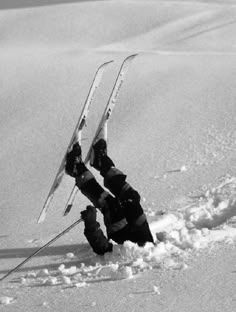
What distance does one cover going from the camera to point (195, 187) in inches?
211

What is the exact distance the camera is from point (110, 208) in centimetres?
441

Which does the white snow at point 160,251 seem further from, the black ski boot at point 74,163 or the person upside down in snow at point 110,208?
the black ski boot at point 74,163

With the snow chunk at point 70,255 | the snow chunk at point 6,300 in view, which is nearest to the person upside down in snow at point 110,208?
the snow chunk at point 70,255

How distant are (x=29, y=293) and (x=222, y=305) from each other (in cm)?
122

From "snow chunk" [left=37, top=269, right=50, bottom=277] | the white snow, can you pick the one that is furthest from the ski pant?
"snow chunk" [left=37, top=269, right=50, bottom=277]

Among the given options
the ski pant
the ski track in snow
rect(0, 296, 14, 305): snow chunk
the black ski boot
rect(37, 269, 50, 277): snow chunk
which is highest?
the black ski boot

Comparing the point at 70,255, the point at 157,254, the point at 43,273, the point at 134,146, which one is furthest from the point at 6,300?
the point at 134,146

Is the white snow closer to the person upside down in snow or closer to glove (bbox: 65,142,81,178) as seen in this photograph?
the person upside down in snow

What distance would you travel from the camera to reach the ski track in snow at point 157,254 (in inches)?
155

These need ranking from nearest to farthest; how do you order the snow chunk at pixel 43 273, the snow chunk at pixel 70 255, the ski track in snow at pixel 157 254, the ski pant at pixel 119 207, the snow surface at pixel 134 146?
1. the snow surface at pixel 134 146
2. the ski track in snow at pixel 157 254
3. the snow chunk at pixel 43 273
4. the ski pant at pixel 119 207
5. the snow chunk at pixel 70 255

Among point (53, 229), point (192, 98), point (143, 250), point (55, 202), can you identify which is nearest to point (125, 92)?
point (192, 98)

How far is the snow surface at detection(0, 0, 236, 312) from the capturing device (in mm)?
3793

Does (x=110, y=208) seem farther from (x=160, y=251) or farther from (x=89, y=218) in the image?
(x=160, y=251)

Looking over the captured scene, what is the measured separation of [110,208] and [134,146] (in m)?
2.20
